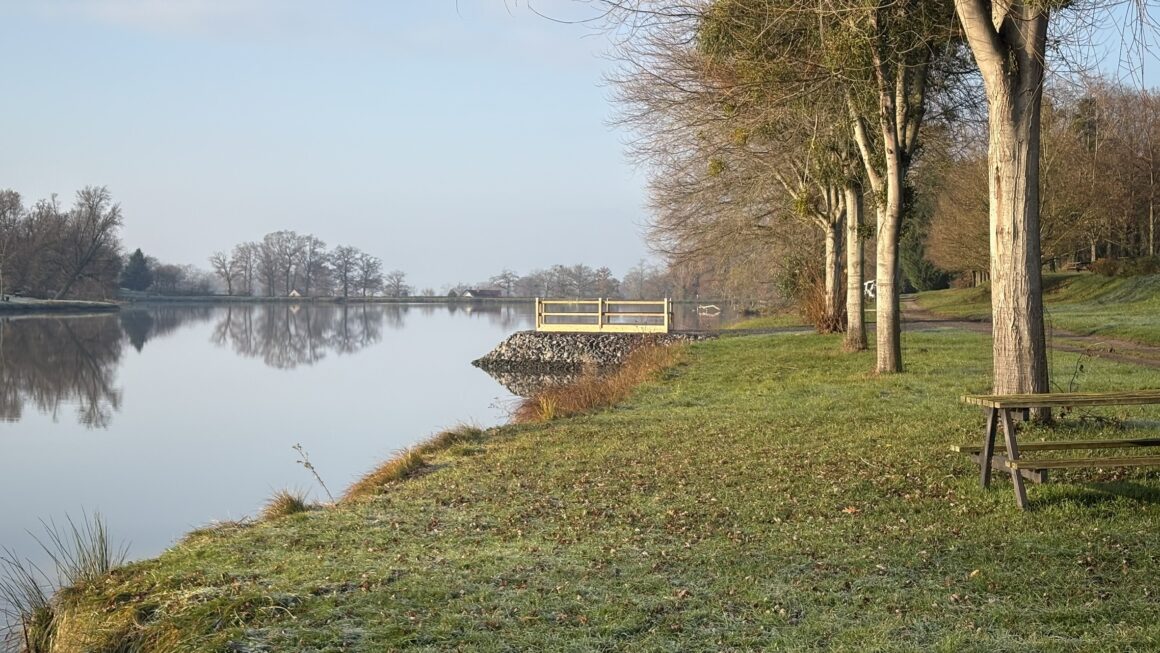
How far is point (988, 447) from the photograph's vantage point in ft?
A: 24.9

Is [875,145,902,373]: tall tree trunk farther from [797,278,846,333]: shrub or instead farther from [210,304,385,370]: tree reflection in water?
[210,304,385,370]: tree reflection in water

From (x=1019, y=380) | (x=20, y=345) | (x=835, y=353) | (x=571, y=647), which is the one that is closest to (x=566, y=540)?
(x=571, y=647)

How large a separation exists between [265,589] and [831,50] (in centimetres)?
1048

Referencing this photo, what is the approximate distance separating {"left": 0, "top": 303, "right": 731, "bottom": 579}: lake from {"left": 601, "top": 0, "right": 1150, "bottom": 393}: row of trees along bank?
731cm

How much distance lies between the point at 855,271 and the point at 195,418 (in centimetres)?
1511

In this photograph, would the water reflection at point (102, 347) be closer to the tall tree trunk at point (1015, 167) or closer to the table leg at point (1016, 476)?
the tall tree trunk at point (1015, 167)

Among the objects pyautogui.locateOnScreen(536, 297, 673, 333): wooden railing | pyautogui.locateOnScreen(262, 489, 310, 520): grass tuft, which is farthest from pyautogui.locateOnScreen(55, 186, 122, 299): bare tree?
pyautogui.locateOnScreen(262, 489, 310, 520): grass tuft

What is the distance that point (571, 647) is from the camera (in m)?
4.93

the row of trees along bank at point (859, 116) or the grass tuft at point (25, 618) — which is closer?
the grass tuft at point (25, 618)

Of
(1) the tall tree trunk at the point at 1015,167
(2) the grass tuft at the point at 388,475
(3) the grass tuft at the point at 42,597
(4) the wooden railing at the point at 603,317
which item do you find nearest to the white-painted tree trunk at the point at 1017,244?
(1) the tall tree trunk at the point at 1015,167

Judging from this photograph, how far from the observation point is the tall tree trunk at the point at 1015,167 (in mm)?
9148

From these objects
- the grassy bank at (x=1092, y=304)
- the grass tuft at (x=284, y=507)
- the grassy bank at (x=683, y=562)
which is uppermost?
the grassy bank at (x=1092, y=304)

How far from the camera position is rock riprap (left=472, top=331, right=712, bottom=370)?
3634cm

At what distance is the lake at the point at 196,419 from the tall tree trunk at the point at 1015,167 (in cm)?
803
